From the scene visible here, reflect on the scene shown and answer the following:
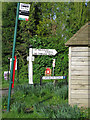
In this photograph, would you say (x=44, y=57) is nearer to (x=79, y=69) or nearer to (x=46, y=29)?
(x=46, y=29)

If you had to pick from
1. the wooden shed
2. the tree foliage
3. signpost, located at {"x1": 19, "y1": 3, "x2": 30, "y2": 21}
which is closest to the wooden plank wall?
the wooden shed

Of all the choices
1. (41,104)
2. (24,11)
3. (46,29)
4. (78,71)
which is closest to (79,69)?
(78,71)

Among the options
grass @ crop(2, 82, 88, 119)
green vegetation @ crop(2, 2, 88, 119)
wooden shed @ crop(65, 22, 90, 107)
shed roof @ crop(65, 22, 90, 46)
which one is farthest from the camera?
wooden shed @ crop(65, 22, 90, 107)

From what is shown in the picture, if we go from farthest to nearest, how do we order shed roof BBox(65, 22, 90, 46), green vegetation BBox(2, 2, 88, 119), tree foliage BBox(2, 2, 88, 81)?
tree foliage BBox(2, 2, 88, 81) → shed roof BBox(65, 22, 90, 46) → green vegetation BBox(2, 2, 88, 119)

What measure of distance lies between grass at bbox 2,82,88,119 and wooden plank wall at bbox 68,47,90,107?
2.28ft

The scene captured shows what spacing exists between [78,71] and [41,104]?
183 cm

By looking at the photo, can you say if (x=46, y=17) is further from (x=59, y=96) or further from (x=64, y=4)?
(x=59, y=96)

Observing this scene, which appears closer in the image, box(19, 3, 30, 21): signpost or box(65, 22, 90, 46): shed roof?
box(19, 3, 30, 21): signpost

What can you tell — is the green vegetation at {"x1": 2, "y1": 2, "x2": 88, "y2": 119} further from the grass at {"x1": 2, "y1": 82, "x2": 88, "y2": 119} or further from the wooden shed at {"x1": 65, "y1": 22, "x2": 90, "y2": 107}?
the wooden shed at {"x1": 65, "y1": 22, "x2": 90, "y2": 107}

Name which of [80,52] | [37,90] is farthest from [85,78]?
[37,90]

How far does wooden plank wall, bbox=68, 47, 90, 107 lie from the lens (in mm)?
6957

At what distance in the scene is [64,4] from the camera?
48.7 feet

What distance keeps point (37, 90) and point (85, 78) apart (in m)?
2.64

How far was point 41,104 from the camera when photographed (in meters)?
6.61
